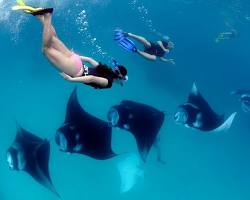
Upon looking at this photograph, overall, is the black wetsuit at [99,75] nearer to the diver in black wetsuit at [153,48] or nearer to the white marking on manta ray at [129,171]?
the diver in black wetsuit at [153,48]

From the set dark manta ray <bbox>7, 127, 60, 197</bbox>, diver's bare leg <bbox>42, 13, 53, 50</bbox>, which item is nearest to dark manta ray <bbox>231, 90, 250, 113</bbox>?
dark manta ray <bbox>7, 127, 60, 197</bbox>

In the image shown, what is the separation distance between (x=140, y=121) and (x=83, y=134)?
1.29m

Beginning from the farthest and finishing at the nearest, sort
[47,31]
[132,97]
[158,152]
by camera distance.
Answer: [132,97], [158,152], [47,31]

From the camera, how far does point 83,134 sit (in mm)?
8141

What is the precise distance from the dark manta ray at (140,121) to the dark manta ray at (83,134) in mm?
404

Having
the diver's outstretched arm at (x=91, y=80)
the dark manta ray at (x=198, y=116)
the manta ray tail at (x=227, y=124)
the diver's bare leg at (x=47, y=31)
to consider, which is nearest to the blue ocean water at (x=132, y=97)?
the manta ray tail at (x=227, y=124)

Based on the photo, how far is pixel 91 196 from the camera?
980cm

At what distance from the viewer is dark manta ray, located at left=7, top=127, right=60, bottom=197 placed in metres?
8.64

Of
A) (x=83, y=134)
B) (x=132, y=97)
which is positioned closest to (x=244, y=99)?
(x=132, y=97)

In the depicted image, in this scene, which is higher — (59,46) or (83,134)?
(59,46)

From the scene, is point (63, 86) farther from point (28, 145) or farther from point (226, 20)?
point (226, 20)

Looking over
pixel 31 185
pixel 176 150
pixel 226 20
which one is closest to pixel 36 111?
pixel 31 185

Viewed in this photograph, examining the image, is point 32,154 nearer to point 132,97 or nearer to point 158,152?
point 158,152

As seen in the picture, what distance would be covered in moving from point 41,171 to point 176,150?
313 cm
